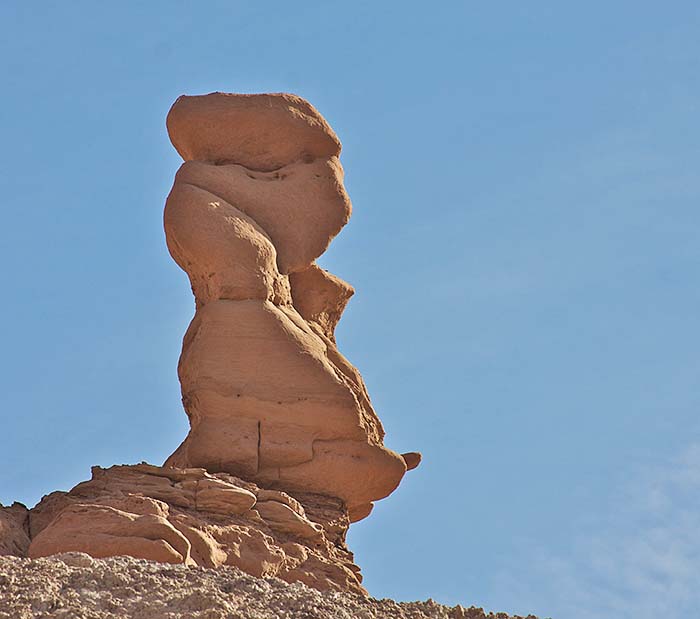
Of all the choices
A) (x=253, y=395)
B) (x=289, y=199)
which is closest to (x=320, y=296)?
(x=289, y=199)

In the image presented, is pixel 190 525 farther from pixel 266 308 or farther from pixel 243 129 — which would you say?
pixel 243 129

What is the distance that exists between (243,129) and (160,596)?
9.29 m

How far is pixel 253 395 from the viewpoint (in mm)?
24594

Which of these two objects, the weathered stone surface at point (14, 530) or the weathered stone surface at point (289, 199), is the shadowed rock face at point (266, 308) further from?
the weathered stone surface at point (14, 530)

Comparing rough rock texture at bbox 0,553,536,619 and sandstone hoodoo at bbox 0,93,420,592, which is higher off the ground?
sandstone hoodoo at bbox 0,93,420,592

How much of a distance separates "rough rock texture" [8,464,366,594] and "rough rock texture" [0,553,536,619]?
1.99 metres

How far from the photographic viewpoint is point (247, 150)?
26.5 m

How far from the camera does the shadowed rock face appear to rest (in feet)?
80.6

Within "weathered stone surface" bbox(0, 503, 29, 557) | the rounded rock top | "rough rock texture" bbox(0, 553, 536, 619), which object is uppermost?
the rounded rock top

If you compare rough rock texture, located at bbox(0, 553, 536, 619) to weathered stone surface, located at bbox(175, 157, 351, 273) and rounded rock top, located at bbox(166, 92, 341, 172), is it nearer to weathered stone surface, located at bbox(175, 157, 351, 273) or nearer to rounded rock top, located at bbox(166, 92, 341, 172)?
weathered stone surface, located at bbox(175, 157, 351, 273)

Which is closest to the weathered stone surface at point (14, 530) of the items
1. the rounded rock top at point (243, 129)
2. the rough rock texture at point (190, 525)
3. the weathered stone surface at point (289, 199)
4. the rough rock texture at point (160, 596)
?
the rough rock texture at point (190, 525)

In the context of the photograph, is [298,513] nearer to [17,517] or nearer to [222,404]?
[222,404]

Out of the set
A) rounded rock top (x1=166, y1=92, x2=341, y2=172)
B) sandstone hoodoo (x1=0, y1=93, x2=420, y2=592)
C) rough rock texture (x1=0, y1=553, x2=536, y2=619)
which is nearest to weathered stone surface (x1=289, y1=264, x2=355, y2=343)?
sandstone hoodoo (x1=0, y1=93, x2=420, y2=592)

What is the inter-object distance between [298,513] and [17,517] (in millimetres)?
3199
